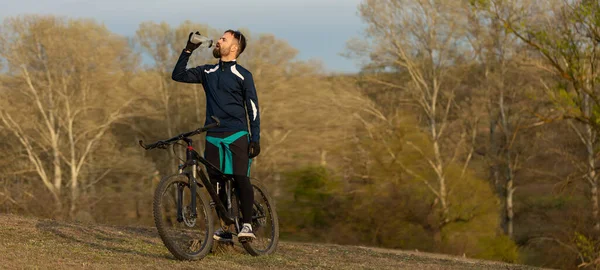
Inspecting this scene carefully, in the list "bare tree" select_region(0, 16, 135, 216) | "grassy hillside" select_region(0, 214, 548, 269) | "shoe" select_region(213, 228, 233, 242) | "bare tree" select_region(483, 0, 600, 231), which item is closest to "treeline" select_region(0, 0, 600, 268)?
"bare tree" select_region(0, 16, 135, 216)

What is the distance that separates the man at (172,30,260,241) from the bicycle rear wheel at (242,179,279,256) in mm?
451

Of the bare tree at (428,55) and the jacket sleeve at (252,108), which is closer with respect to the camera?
the jacket sleeve at (252,108)

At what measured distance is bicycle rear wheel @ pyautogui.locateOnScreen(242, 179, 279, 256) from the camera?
25.7 feet

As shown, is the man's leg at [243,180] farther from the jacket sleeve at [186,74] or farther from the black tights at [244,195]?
the jacket sleeve at [186,74]

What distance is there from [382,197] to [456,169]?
432 cm

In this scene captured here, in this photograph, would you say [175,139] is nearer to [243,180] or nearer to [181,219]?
[181,219]

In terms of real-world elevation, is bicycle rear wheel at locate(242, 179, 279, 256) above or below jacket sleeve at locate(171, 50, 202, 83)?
below

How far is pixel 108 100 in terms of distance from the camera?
4284 centimetres

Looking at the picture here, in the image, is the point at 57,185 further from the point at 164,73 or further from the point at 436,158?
the point at 436,158

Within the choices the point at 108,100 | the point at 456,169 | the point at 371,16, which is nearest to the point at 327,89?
the point at 371,16

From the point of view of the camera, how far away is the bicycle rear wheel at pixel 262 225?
25.7 feet

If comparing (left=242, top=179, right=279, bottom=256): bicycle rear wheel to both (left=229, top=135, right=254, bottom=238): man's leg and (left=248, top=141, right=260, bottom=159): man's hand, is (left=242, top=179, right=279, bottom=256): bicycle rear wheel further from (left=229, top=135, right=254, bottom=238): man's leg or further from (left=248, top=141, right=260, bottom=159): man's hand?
(left=248, top=141, right=260, bottom=159): man's hand

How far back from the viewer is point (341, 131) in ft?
147

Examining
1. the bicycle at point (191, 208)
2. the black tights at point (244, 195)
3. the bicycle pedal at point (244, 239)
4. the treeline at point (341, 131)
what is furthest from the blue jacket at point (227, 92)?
the treeline at point (341, 131)
